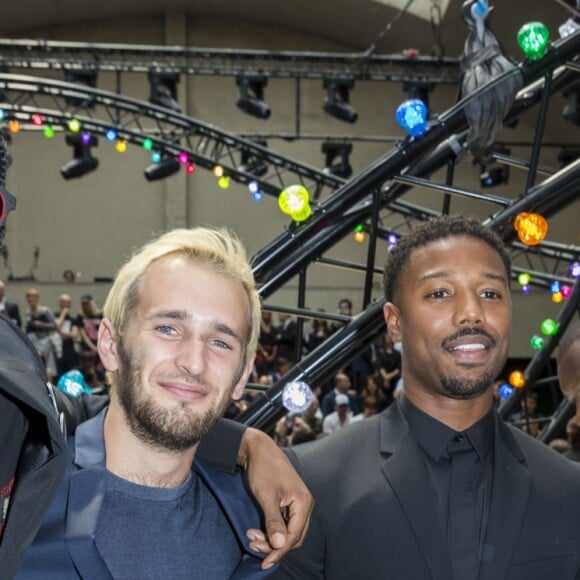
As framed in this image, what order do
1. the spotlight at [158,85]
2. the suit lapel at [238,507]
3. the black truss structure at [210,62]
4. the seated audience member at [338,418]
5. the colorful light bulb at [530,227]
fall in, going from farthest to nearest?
the spotlight at [158,85]
the black truss structure at [210,62]
the seated audience member at [338,418]
the colorful light bulb at [530,227]
the suit lapel at [238,507]

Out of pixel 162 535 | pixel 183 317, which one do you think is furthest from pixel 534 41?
pixel 162 535

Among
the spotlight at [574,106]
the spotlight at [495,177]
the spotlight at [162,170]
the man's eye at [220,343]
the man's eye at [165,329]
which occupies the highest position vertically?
the man's eye at [165,329]

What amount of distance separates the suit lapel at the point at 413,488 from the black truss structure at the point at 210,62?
1008cm

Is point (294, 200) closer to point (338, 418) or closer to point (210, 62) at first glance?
point (338, 418)

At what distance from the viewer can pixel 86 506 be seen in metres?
1.57

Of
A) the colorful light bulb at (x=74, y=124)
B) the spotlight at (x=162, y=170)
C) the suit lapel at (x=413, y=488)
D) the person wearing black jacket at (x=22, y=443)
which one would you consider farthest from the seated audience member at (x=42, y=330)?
the person wearing black jacket at (x=22, y=443)

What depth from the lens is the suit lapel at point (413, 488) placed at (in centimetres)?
178

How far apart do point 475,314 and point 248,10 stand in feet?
50.6

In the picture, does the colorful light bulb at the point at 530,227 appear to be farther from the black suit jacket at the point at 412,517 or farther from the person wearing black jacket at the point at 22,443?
the person wearing black jacket at the point at 22,443

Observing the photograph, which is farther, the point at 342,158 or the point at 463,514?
the point at 342,158

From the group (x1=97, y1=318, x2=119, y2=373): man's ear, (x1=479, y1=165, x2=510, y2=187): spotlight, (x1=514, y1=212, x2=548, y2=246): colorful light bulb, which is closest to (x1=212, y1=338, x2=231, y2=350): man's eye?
(x1=97, y1=318, x2=119, y2=373): man's ear

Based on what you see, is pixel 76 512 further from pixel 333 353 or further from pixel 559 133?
pixel 559 133

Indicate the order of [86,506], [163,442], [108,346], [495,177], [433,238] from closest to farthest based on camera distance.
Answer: [86,506] < [163,442] < [108,346] < [433,238] < [495,177]

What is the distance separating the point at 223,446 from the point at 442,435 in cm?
48
